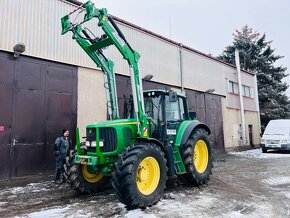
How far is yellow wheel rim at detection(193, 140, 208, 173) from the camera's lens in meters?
7.72

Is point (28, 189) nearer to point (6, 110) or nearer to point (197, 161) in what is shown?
point (6, 110)

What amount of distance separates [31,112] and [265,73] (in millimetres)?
24750

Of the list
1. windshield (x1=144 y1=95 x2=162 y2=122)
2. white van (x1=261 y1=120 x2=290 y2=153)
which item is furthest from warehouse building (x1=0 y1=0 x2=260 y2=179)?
white van (x1=261 y1=120 x2=290 y2=153)

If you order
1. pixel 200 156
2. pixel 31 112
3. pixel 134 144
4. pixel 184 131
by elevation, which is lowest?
pixel 200 156

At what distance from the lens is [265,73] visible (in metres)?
28.1

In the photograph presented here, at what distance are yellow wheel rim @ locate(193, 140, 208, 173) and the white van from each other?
11.4 meters

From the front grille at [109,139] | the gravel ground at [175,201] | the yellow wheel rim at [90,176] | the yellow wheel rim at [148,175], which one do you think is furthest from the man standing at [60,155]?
the yellow wheel rim at [148,175]

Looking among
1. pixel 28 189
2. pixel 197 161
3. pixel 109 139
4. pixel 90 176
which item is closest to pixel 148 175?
pixel 109 139

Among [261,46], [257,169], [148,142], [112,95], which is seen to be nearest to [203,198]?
[148,142]

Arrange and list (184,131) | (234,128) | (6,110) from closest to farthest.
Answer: (184,131)
(6,110)
(234,128)

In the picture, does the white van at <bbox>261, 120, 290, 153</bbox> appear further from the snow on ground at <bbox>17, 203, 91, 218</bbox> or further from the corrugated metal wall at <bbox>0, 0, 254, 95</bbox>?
the snow on ground at <bbox>17, 203, 91, 218</bbox>

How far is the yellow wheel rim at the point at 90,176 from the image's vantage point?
6.62 metres

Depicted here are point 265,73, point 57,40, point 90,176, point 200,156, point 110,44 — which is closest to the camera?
point 110,44

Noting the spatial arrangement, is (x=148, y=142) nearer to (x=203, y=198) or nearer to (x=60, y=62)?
(x=203, y=198)
